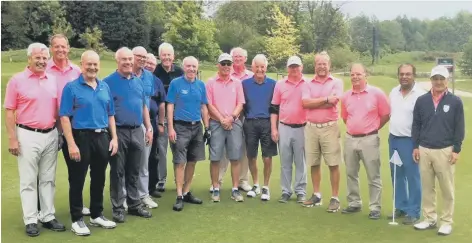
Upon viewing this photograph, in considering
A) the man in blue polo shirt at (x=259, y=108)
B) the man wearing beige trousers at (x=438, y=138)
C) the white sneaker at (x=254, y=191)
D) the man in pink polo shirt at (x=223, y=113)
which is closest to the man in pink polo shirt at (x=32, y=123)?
the man in pink polo shirt at (x=223, y=113)

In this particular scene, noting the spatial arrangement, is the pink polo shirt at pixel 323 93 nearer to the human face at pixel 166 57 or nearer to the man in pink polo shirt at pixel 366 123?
the man in pink polo shirt at pixel 366 123

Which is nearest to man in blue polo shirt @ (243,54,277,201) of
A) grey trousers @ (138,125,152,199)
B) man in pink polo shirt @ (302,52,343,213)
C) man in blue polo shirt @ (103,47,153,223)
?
man in pink polo shirt @ (302,52,343,213)

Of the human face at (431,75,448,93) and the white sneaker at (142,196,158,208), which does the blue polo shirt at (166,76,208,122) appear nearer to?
the white sneaker at (142,196,158,208)

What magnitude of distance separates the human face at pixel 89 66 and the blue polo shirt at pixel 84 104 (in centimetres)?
7

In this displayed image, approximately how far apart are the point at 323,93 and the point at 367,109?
0.60 meters

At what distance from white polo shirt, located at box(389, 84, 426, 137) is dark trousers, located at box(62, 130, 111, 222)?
3.28m

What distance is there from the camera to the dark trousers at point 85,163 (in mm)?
5531

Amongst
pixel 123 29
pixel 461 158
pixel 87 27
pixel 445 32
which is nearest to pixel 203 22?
pixel 123 29

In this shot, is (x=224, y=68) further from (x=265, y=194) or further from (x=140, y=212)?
(x=140, y=212)

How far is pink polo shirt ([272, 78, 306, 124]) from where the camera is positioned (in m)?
6.97

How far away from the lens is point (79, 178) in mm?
5633

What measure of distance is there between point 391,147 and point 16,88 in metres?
4.23

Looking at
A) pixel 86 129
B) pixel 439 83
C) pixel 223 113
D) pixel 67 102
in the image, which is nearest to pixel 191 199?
pixel 223 113

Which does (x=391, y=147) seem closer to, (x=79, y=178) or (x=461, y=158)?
(x=79, y=178)
